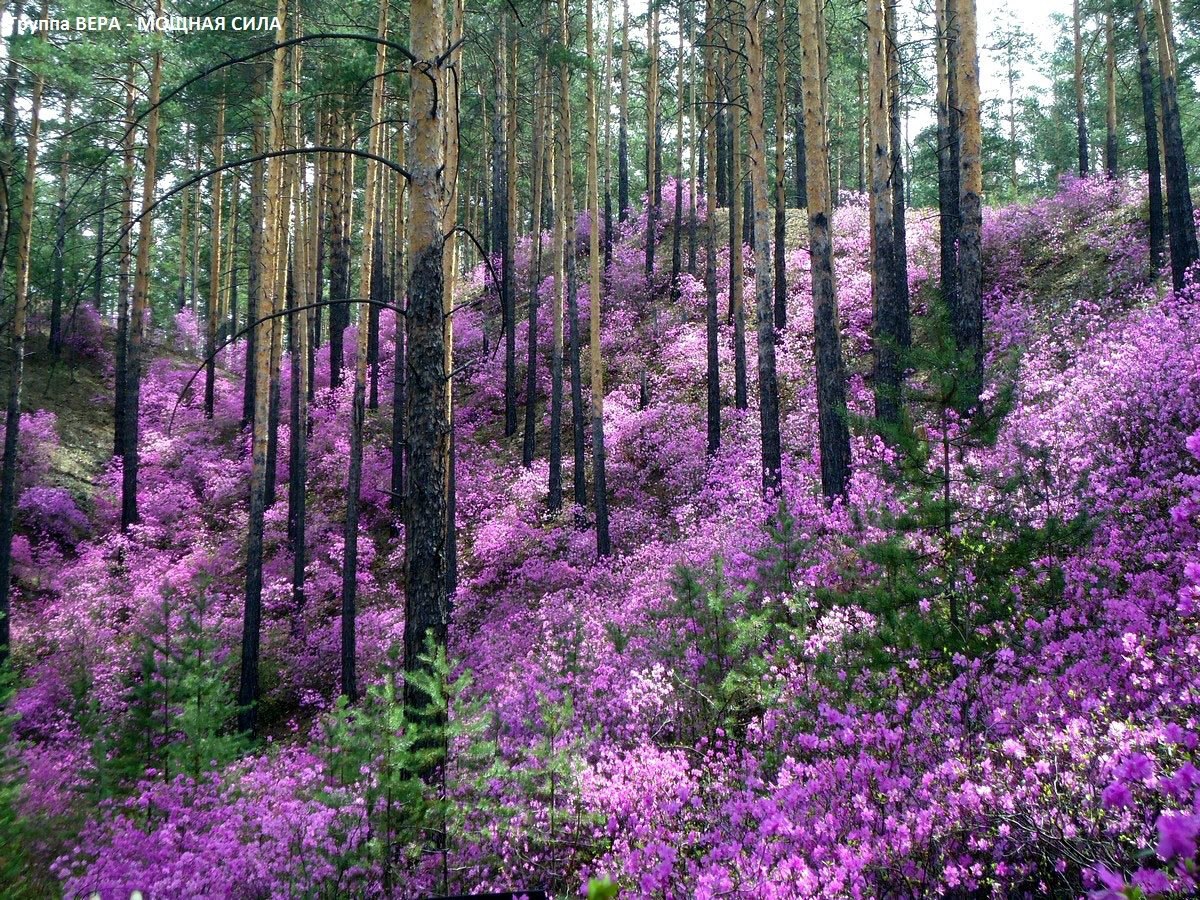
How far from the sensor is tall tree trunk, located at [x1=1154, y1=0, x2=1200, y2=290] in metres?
13.6

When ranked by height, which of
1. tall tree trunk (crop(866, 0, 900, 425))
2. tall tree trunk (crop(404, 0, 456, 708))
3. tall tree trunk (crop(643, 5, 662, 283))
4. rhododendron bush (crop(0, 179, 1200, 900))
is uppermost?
tall tree trunk (crop(643, 5, 662, 283))

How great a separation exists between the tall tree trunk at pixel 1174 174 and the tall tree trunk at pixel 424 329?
14.4 meters

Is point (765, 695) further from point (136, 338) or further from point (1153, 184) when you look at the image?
point (136, 338)

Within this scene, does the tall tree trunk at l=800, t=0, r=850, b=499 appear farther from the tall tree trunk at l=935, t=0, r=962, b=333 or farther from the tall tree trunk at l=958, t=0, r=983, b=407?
the tall tree trunk at l=935, t=0, r=962, b=333

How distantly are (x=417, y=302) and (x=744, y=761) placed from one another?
4.36m

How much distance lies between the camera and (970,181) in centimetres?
1127

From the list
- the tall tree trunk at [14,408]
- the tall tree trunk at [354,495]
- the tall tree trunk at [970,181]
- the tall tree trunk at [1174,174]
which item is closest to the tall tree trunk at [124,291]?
the tall tree trunk at [14,408]

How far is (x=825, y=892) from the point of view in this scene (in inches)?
118

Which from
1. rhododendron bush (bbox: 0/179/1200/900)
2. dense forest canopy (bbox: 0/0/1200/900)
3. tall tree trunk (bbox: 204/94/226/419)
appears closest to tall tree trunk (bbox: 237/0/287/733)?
dense forest canopy (bbox: 0/0/1200/900)

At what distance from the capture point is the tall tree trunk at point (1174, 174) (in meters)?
13.6

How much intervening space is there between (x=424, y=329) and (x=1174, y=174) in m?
17.4

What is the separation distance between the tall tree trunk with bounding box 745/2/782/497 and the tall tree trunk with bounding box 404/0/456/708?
294 inches

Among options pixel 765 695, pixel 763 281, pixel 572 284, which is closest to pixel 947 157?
pixel 763 281

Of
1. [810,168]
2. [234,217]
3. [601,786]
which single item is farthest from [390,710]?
[234,217]
